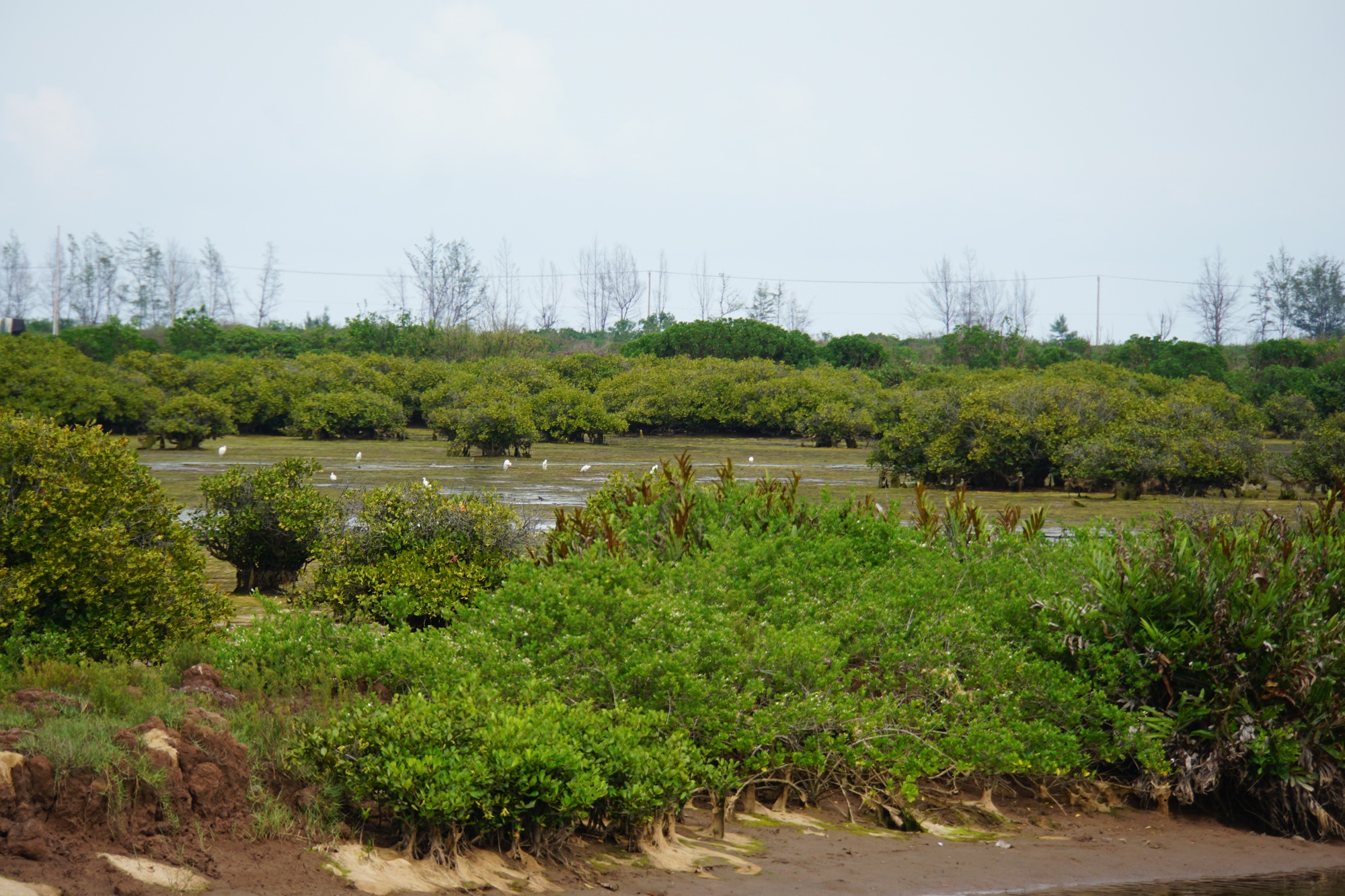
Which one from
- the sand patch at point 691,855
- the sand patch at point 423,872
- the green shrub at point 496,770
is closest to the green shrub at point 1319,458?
the sand patch at point 691,855

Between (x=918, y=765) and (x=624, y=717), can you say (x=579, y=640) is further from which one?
(x=918, y=765)

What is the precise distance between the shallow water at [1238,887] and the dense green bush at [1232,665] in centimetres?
48

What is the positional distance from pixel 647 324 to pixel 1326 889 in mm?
83046

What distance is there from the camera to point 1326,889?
15.1ft

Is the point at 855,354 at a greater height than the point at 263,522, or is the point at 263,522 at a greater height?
the point at 855,354

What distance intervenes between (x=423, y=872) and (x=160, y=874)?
853 mm

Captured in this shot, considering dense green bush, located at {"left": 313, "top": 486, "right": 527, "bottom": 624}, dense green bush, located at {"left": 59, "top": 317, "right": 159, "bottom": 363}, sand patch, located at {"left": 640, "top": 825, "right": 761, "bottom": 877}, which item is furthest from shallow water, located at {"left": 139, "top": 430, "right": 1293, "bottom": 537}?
dense green bush, located at {"left": 59, "top": 317, "right": 159, "bottom": 363}

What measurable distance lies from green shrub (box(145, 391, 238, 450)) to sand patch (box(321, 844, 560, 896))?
2864 cm

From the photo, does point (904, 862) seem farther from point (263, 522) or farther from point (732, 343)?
point (732, 343)

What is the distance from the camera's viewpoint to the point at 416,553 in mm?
7719

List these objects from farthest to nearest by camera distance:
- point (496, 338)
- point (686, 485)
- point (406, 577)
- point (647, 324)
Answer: point (647, 324)
point (496, 338)
point (686, 485)
point (406, 577)

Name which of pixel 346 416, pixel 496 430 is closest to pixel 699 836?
pixel 496 430

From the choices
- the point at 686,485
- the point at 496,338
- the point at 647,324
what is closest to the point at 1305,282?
the point at 647,324

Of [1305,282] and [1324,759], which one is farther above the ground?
[1305,282]
